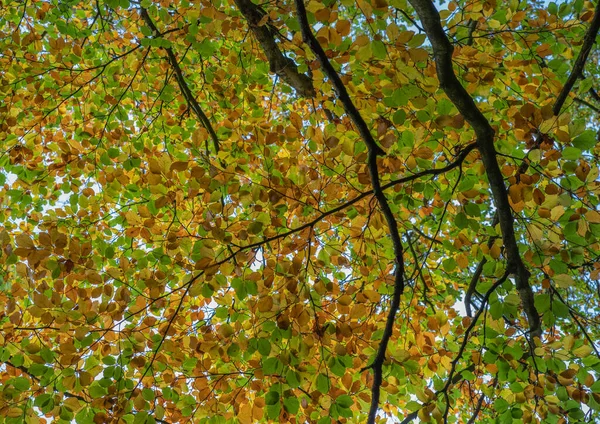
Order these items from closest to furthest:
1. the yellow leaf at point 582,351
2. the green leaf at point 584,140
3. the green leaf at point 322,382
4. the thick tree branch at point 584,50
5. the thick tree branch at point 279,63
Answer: the green leaf at point 584,140 → the yellow leaf at point 582,351 → the green leaf at point 322,382 → the thick tree branch at point 584,50 → the thick tree branch at point 279,63

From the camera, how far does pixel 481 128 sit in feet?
7.60

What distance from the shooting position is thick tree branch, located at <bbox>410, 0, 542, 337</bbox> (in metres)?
2.12

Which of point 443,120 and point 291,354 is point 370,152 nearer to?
point 443,120

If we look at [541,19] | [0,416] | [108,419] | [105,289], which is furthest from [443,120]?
[0,416]

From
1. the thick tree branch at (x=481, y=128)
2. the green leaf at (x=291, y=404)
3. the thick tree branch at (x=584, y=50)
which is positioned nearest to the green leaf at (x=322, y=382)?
the green leaf at (x=291, y=404)

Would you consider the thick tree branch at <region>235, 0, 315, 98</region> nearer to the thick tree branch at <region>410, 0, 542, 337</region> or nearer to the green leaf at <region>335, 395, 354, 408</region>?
the thick tree branch at <region>410, 0, 542, 337</region>

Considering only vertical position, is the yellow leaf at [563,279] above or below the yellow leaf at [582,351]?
above

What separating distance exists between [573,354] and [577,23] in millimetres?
2387

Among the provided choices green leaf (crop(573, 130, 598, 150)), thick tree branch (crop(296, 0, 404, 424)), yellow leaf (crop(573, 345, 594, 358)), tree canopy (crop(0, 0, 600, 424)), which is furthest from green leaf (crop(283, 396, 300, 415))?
green leaf (crop(573, 130, 598, 150))

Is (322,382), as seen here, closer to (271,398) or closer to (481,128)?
(271,398)

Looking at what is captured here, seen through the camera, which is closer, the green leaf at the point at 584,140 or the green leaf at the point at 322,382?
the green leaf at the point at 584,140

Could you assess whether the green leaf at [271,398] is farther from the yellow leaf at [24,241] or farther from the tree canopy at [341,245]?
the yellow leaf at [24,241]

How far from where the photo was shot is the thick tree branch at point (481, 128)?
2.12 m

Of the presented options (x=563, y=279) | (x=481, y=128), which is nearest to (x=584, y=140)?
(x=481, y=128)
